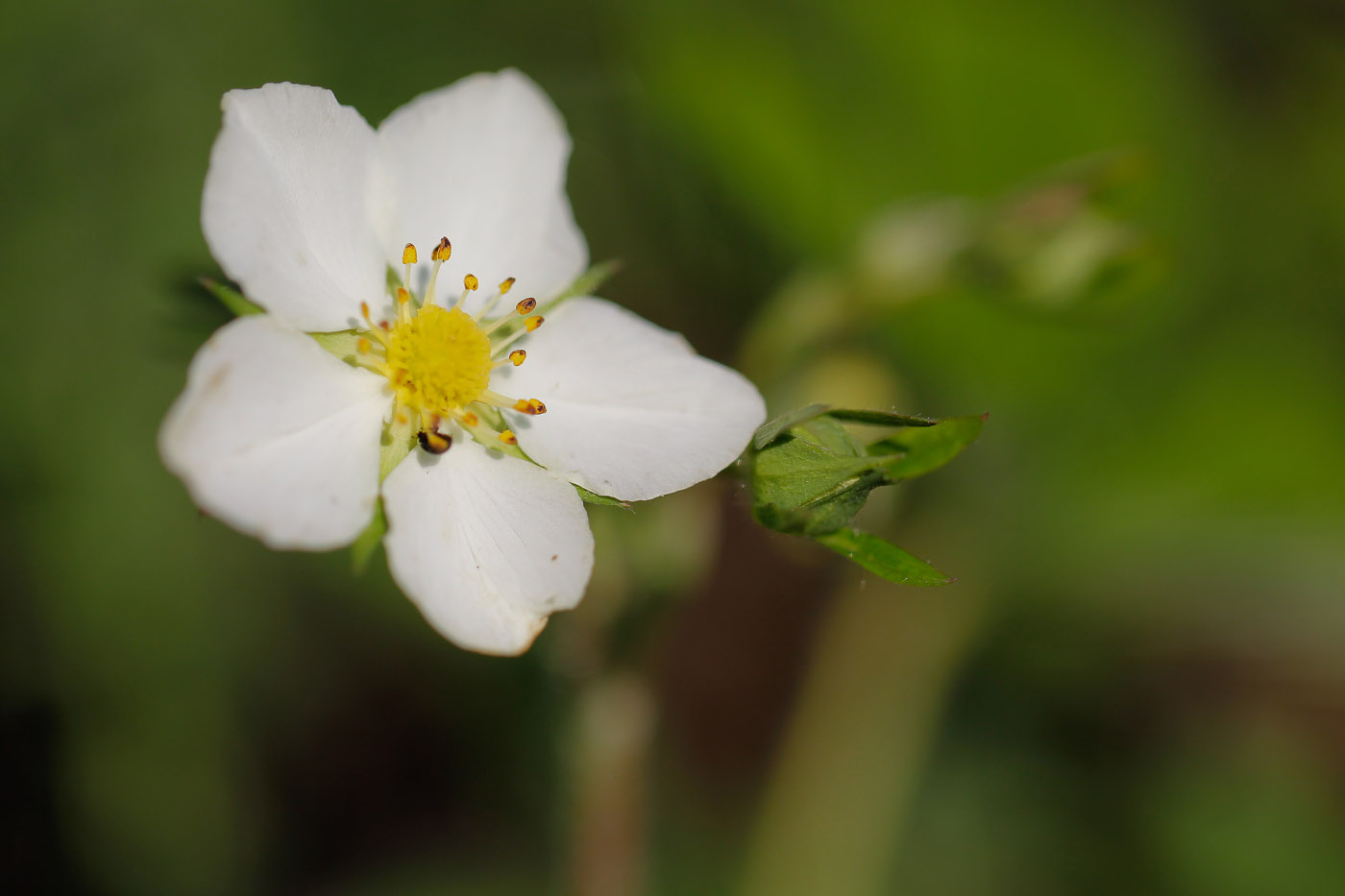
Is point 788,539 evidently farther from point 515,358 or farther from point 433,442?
point 433,442

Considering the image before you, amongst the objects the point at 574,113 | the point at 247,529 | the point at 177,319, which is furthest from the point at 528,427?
the point at 574,113

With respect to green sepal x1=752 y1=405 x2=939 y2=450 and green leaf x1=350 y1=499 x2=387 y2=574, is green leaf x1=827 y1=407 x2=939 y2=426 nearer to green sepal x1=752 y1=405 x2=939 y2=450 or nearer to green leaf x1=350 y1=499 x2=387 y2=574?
green sepal x1=752 y1=405 x2=939 y2=450

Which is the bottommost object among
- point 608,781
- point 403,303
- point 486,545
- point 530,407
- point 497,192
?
point 608,781

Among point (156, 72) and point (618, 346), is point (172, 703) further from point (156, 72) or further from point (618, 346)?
point (618, 346)

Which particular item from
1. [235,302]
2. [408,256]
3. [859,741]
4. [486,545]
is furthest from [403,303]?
[859,741]

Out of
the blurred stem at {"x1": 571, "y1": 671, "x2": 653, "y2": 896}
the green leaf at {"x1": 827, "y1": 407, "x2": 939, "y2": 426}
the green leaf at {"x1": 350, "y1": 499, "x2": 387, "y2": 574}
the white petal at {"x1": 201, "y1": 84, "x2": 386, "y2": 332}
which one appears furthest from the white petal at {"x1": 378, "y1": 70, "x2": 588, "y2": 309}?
the blurred stem at {"x1": 571, "y1": 671, "x2": 653, "y2": 896}

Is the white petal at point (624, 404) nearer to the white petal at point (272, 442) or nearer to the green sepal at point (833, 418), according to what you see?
the green sepal at point (833, 418)
